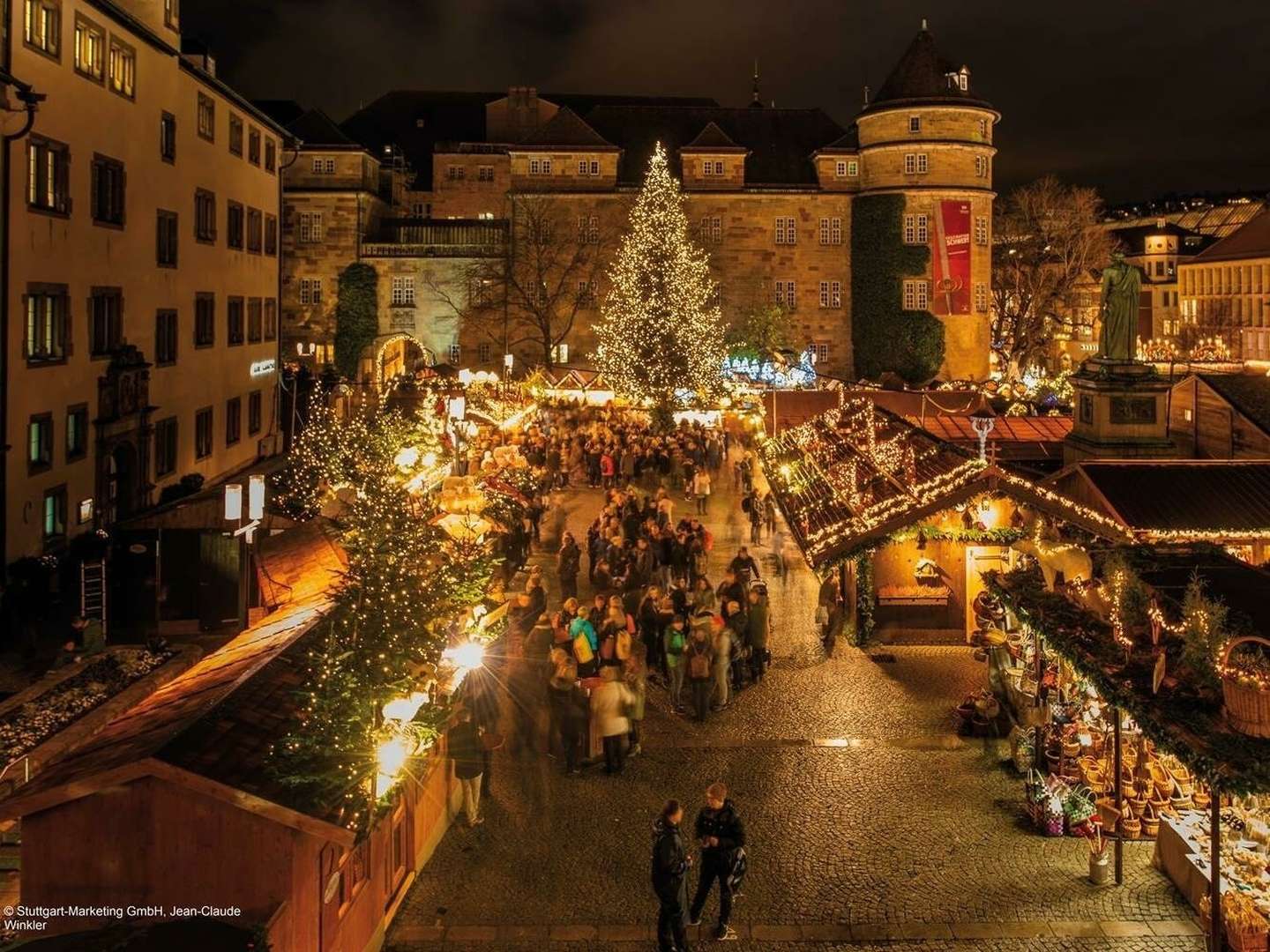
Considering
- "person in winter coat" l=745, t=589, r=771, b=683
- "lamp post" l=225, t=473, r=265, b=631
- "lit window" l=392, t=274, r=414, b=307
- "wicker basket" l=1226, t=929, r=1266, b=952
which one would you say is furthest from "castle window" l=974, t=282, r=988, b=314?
"wicker basket" l=1226, t=929, r=1266, b=952

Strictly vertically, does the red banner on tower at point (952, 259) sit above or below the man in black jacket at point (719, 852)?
above

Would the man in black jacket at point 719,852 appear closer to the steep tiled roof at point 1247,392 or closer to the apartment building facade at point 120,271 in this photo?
the steep tiled roof at point 1247,392

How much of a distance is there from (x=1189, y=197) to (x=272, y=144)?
5053 inches

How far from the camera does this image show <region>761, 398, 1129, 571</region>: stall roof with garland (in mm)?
15727

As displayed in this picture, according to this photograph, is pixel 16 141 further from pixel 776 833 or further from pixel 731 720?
pixel 776 833

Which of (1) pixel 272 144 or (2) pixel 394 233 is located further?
(2) pixel 394 233

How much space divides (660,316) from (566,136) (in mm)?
15984

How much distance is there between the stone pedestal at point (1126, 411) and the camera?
791 inches

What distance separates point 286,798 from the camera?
269 inches

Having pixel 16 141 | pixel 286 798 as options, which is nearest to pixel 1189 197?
pixel 16 141

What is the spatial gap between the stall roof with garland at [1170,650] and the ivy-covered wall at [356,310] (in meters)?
45.3

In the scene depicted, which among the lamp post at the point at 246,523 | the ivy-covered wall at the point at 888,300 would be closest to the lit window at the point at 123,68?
the lamp post at the point at 246,523

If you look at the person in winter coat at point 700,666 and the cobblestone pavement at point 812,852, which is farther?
the person in winter coat at point 700,666

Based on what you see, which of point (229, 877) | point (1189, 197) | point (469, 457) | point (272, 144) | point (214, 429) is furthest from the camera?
point (1189, 197)
